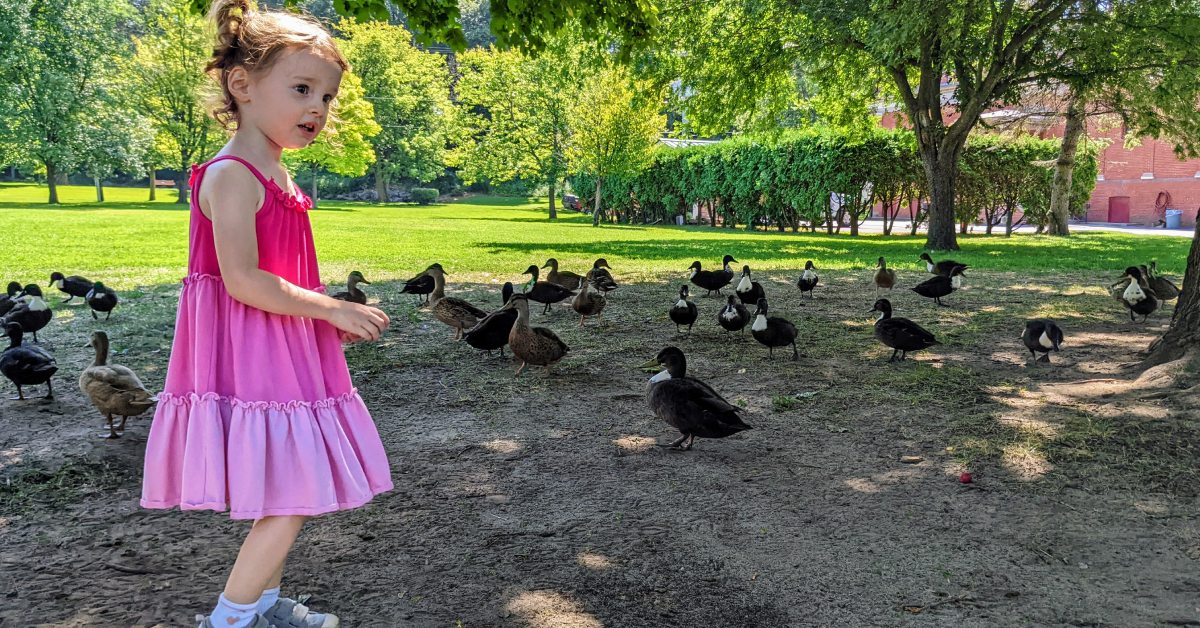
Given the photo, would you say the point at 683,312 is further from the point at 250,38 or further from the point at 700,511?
the point at 250,38

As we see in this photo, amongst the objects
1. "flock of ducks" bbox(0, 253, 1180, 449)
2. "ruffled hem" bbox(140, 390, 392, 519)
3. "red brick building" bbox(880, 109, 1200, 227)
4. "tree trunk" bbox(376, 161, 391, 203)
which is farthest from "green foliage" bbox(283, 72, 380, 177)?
"ruffled hem" bbox(140, 390, 392, 519)

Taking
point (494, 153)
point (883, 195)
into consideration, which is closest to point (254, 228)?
point (883, 195)

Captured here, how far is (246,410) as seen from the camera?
262cm

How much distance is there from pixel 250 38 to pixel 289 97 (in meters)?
0.21

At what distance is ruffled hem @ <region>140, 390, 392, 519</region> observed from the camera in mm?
2576

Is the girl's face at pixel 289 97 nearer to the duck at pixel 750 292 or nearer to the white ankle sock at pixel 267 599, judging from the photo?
the white ankle sock at pixel 267 599

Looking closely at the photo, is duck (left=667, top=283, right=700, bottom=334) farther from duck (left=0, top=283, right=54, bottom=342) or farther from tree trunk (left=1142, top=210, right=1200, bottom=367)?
duck (left=0, top=283, right=54, bottom=342)

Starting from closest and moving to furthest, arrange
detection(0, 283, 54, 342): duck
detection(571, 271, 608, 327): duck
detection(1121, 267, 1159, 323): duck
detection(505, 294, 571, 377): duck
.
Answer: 1. detection(505, 294, 571, 377): duck
2. detection(0, 283, 54, 342): duck
3. detection(1121, 267, 1159, 323): duck
4. detection(571, 271, 608, 327): duck

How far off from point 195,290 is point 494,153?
49589 millimetres

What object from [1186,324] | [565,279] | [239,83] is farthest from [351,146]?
[239,83]

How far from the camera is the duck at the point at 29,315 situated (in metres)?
8.28

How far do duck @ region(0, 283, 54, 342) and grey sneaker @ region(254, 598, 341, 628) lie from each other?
7022 mm

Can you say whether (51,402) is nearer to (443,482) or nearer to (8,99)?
(443,482)

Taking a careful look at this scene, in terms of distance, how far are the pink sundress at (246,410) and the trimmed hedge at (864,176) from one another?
2674 cm
